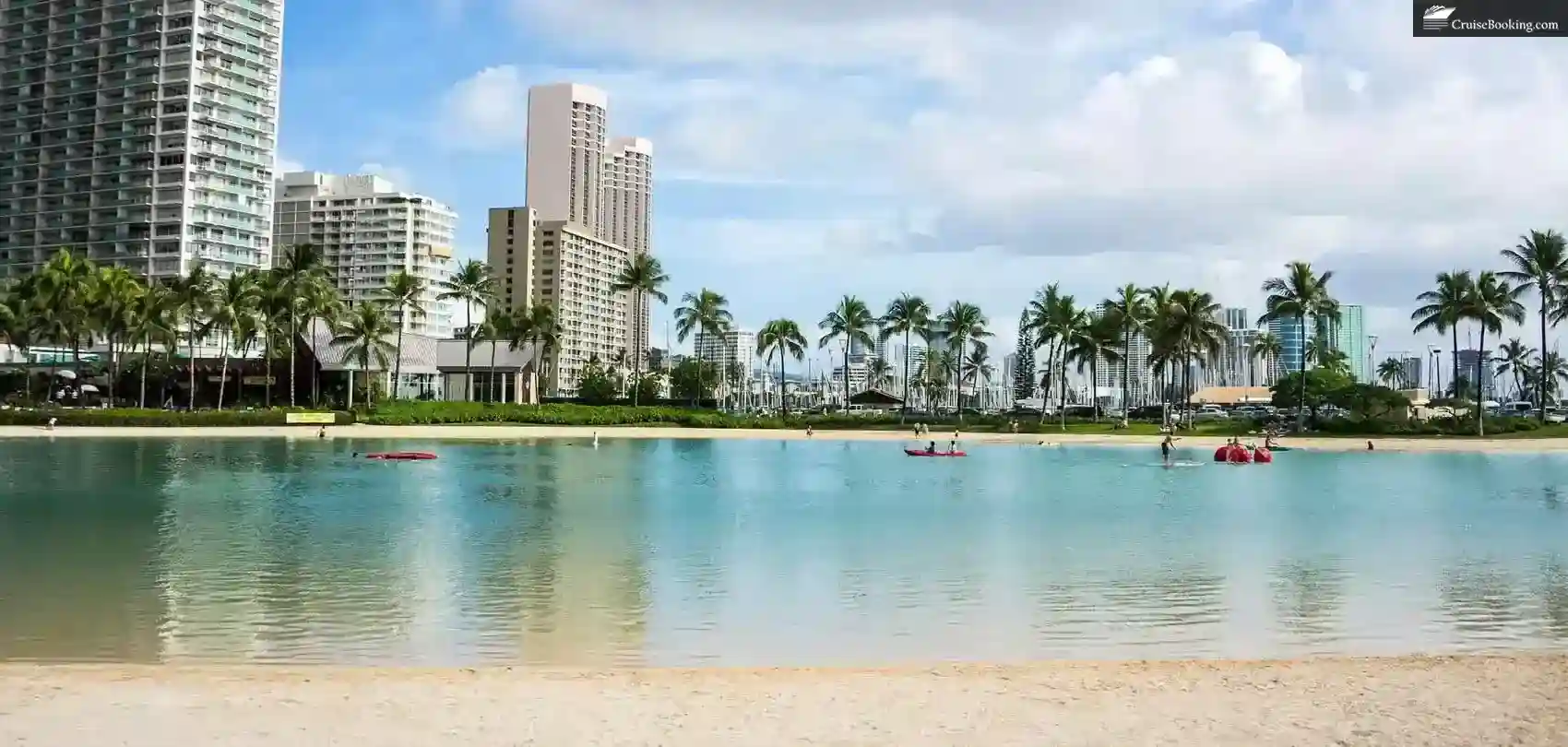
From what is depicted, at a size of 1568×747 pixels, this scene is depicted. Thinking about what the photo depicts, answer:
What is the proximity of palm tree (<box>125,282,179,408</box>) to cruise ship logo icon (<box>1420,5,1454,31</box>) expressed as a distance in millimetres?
75503

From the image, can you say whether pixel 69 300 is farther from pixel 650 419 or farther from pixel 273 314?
pixel 650 419

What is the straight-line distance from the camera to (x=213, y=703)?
8.50m

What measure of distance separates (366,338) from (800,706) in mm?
70233

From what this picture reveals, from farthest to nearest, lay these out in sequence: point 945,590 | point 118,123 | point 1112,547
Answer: point 118,123 < point 1112,547 < point 945,590

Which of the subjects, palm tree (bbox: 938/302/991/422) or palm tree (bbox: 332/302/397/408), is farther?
palm tree (bbox: 938/302/991/422)

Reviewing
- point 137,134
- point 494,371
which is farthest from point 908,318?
point 137,134

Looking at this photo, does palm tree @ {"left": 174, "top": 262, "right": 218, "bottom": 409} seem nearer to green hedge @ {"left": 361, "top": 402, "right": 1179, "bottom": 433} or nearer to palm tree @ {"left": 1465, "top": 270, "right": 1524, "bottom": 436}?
green hedge @ {"left": 361, "top": 402, "right": 1179, "bottom": 433}

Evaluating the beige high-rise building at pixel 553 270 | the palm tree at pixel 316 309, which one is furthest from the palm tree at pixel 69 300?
the beige high-rise building at pixel 553 270

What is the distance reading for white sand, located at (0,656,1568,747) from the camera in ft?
25.4

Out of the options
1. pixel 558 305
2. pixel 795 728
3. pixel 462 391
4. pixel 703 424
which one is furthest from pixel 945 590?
pixel 558 305

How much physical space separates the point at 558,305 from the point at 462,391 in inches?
3201

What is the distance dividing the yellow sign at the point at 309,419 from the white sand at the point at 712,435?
52cm

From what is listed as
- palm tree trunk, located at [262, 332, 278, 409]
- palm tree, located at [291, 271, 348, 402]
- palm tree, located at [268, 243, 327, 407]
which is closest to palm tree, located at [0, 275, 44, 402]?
palm tree trunk, located at [262, 332, 278, 409]

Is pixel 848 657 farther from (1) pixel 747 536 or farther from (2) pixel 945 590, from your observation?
(1) pixel 747 536
